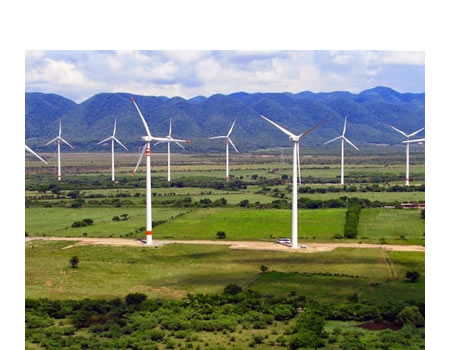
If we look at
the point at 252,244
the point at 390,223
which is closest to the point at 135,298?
the point at 252,244

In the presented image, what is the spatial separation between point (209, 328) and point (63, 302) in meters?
6.39

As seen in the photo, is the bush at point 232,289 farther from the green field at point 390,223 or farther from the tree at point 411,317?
the green field at point 390,223

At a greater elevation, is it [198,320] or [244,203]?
[244,203]

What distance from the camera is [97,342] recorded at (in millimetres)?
26062

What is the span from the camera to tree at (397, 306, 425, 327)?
27328 mm

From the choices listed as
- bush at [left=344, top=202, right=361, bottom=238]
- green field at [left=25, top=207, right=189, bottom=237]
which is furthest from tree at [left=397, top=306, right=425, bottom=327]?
green field at [left=25, top=207, right=189, bottom=237]

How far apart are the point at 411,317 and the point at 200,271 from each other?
36.6ft

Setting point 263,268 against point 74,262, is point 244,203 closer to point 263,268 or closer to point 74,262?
point 263,268

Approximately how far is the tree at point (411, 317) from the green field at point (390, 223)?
17.1 metres

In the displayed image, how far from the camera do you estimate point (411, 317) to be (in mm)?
27531

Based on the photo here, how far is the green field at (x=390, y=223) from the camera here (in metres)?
46.2
